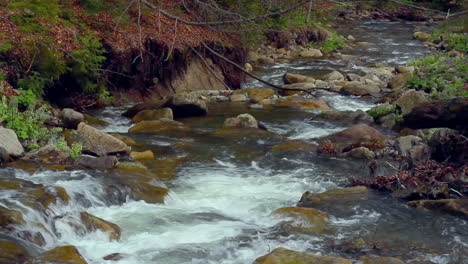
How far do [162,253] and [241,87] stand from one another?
40.7ft

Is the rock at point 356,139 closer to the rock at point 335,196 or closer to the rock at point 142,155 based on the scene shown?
the rock at point 335,196

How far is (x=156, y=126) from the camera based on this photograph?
42.4 feet

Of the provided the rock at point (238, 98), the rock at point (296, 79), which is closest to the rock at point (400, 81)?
the rock at point (296, 79)

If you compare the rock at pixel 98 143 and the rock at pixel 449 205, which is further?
the rock at pixel 98 143

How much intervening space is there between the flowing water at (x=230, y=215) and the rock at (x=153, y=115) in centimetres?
153

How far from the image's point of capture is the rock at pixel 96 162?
9.19m

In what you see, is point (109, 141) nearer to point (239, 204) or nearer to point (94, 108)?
point (239, 204)

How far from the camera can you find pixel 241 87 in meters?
18.7

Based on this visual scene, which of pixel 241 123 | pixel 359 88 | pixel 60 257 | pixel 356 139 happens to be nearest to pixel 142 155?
pixel 241 123

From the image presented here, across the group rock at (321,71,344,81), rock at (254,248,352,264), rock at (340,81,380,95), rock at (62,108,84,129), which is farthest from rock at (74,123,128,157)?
rock at (321,71,344,81)

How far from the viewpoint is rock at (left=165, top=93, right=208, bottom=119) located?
14.2 meters

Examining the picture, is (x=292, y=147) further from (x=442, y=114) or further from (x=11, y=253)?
(x=11, y=253)

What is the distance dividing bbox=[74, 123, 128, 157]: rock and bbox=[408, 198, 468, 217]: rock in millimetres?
4795

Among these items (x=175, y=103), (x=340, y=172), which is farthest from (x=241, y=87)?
(x=340, y=172)
